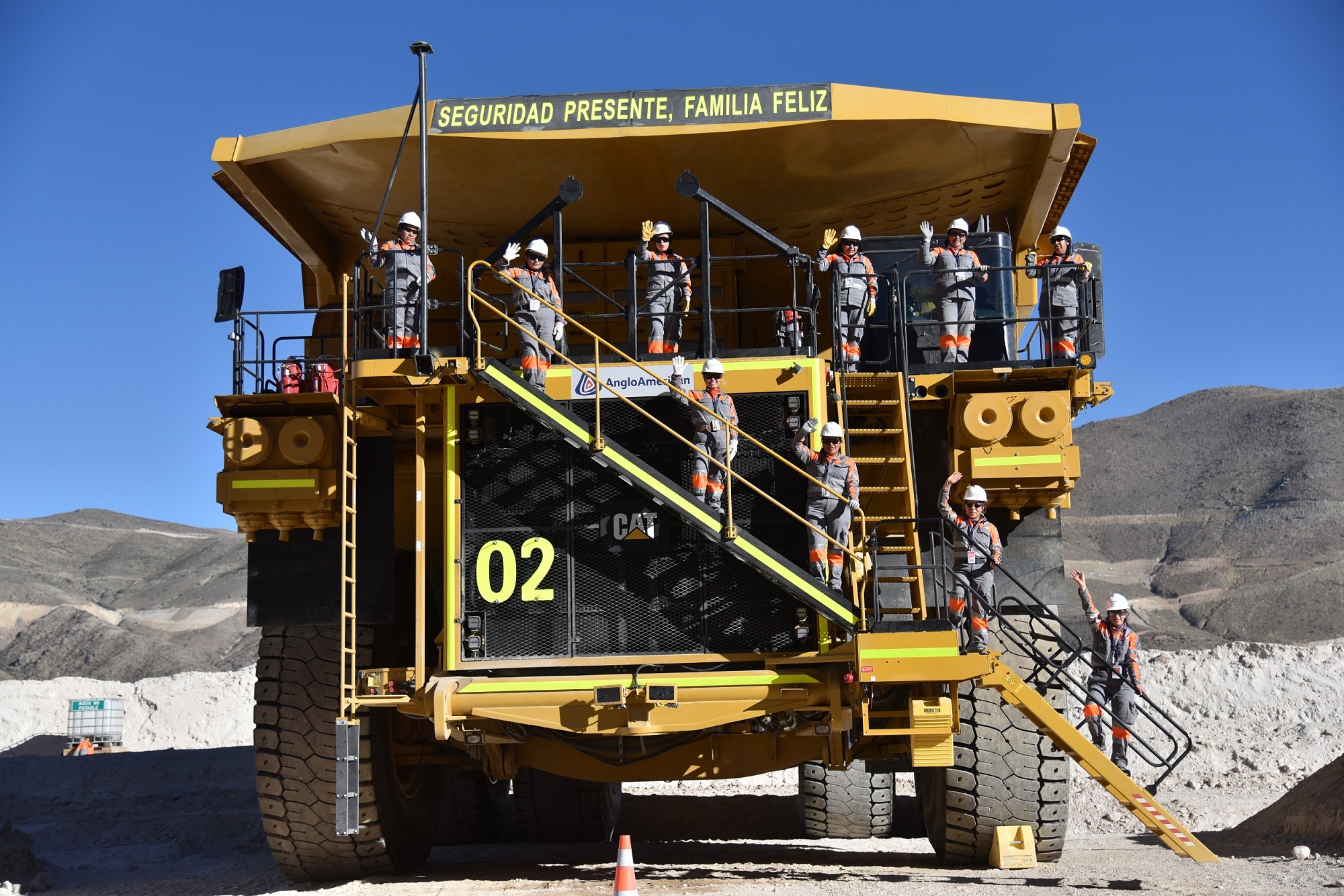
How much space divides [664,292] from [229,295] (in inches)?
114

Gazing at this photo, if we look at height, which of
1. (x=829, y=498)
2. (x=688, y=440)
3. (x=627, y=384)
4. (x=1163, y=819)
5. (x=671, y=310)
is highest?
(x=671, y=310)

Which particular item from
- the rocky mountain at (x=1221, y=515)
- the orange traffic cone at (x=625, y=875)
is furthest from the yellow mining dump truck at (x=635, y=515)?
the rocky mountain at (x=1221, y=515)

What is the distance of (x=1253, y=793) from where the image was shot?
1611cm

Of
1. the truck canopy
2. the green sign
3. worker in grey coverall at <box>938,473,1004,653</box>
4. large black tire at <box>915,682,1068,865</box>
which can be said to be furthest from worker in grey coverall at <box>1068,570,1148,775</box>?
the green sign

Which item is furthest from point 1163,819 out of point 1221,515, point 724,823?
point 1221,515

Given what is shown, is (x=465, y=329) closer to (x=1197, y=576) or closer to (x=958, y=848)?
(x=958, y=848)

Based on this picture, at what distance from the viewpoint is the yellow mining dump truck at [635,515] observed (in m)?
8.52

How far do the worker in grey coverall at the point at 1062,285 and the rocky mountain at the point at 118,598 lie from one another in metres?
32.4

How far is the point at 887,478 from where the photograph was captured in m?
9.41

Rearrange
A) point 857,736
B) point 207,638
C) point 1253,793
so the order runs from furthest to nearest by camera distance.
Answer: point 207,638, point 1253,793, point 857,736

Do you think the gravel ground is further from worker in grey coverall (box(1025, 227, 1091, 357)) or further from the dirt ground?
worker in grey coverall (box(1025, 227, 1091, 357))

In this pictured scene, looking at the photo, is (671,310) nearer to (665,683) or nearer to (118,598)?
(665,683)

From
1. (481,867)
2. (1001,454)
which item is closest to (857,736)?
(1001,454)

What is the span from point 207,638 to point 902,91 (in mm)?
42961
